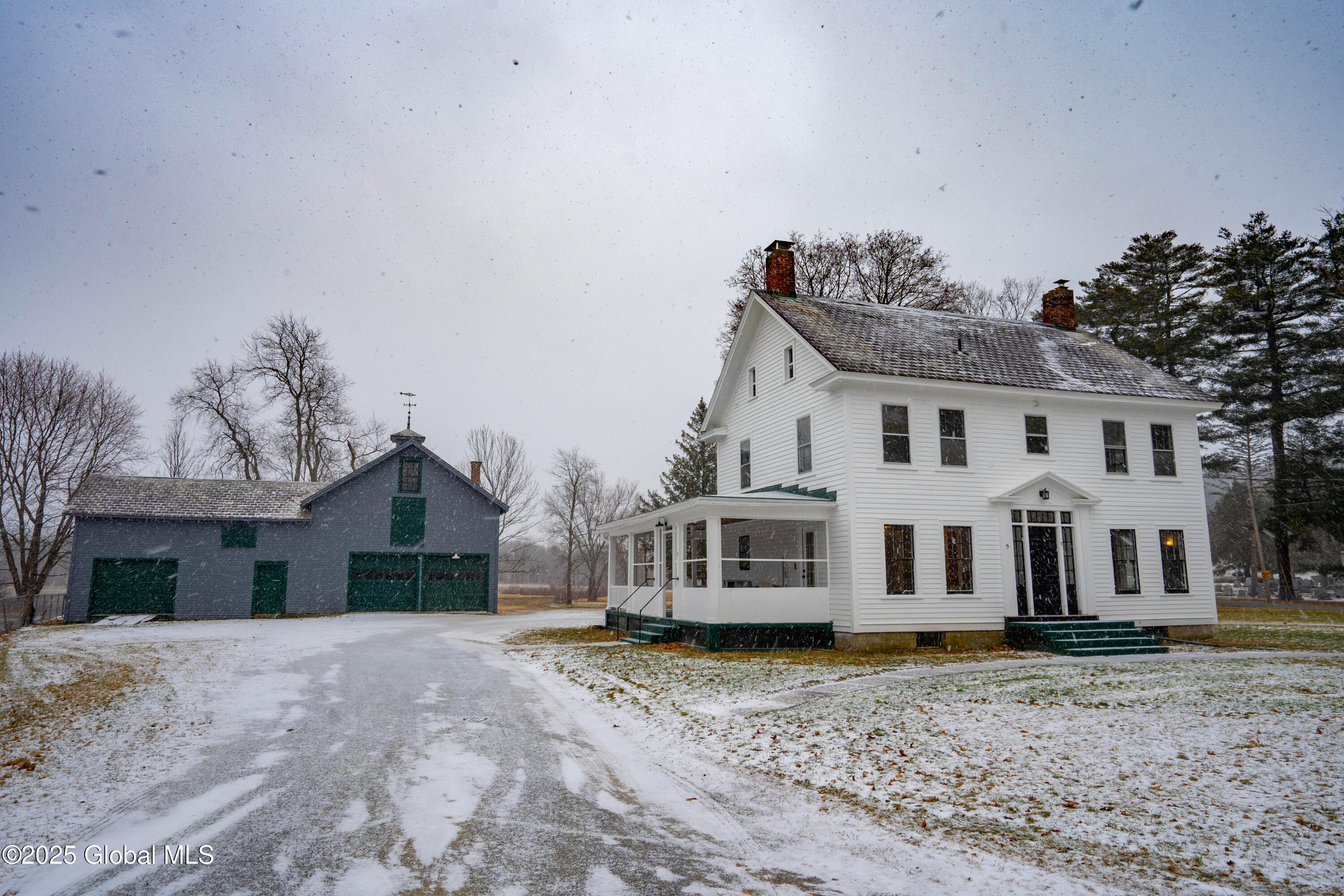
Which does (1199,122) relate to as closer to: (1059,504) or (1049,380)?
(1049,380)

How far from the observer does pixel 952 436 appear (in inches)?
661

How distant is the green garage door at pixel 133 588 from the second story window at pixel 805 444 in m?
22.9

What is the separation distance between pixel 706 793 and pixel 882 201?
102 feet

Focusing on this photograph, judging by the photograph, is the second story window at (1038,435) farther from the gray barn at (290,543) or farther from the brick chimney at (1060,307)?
the gray barn at (290,543)

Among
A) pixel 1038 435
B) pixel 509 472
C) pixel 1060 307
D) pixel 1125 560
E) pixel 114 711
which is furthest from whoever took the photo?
pixel 509 472

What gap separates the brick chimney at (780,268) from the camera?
19859 mm

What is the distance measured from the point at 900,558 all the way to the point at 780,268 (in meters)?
8.23

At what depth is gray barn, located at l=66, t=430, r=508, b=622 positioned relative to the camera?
26859 millimetres

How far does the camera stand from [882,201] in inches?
1294

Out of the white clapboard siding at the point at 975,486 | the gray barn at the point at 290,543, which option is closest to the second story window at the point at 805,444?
the white clapboard siding at the point at 975,486

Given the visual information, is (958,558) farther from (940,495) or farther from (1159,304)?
(1159,304)

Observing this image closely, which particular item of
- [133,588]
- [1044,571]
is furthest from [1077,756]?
[133,588]

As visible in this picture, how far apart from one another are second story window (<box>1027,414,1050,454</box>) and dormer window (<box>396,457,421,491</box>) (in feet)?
72.8

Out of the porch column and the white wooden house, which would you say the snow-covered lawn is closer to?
the porch column
